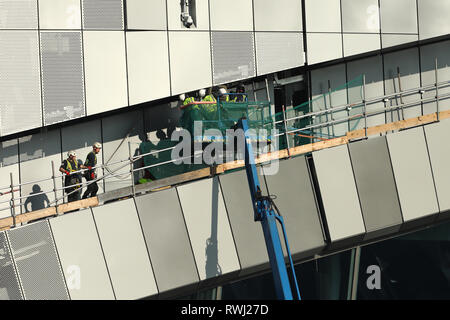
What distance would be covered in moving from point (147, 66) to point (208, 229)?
22.8 ft

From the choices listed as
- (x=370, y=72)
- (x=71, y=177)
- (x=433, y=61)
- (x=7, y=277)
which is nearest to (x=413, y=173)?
(x=370, y=72)

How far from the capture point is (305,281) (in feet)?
90.3

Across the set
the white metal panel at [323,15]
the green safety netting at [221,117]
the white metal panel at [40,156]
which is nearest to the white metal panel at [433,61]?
the white metal panel at [323,15]

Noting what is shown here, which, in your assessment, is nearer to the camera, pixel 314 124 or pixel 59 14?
pixel 314 124

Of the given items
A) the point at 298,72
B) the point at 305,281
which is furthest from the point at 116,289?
the point at 298,72

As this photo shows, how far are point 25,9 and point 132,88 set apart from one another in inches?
169

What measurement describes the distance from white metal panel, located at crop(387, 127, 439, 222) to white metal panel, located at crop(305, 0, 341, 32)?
6.29 metres

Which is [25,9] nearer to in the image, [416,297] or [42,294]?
A: [42,294]

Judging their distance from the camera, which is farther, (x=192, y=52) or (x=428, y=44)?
(x=428, y=44)

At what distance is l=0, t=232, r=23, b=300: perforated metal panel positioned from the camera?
23.5m

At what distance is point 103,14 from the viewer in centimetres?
2866

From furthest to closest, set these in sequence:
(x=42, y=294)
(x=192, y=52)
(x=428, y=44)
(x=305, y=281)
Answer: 1. (x=428, y=44)
2. (x=192, y=52)
3. (x=305, y=281)
4. (x=42, y=294)

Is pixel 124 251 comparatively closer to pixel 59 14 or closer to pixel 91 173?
pixel 91 173

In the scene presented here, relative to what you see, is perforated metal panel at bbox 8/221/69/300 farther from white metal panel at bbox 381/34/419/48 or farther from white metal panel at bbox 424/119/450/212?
white metal panel at bbox 381/34/419/48
